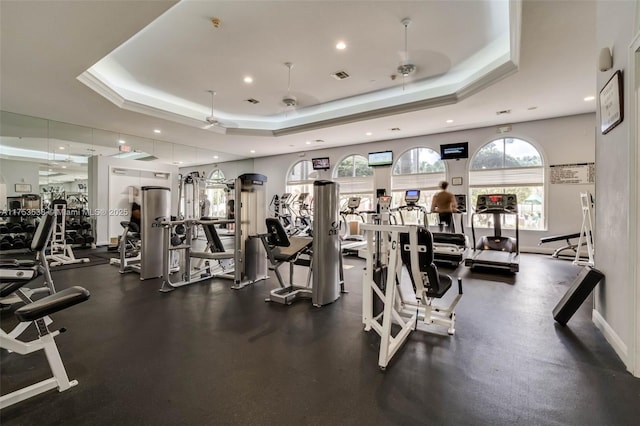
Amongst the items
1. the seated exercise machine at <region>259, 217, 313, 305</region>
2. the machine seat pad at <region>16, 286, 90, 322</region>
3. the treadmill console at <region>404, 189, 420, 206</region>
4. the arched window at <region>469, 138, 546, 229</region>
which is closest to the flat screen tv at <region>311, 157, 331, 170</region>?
the treadmill console at <region>404, 189, 420, 206</region>

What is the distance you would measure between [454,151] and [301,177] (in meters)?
5.60

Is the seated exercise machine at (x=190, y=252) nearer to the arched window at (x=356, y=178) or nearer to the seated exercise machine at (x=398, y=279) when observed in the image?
the seated exercise machine at (x=398, y=279)

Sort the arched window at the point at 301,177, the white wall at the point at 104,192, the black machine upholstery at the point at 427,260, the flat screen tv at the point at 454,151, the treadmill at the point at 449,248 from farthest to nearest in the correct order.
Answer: the arched window at the point at 301,177 < the white wall at the point at 104,192 < the flat screen tv at the point at 454,151 < the treadmill at the point at 449,248 < the black machine upholstery at the point at 427,260

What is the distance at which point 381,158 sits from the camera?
30.1 ft

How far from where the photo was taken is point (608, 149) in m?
2.71

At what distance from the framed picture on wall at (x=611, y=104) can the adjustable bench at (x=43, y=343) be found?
14.4ft

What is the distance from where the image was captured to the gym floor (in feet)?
5.58

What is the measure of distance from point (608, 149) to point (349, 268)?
403 centimetres

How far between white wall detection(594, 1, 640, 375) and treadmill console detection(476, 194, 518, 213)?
3.13 m

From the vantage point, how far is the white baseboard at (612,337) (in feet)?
7.28

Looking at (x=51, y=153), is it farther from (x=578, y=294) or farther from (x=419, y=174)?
(x=578, y=294)

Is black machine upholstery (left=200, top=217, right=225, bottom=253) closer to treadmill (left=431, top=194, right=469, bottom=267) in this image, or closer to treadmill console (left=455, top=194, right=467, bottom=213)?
treadmill (left=431, top=194, right=469, bottom=267)

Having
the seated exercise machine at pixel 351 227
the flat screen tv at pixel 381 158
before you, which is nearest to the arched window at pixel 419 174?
the flat screen tv at pixel 381 158

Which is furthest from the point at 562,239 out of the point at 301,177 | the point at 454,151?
the point at 301,177
